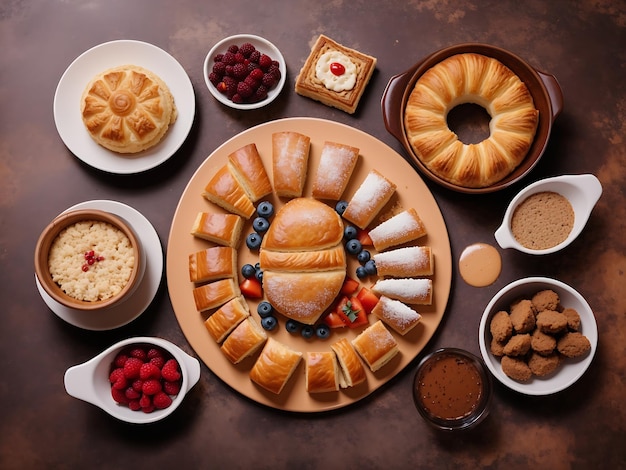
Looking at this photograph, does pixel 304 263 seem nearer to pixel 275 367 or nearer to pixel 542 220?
pixel 275 367

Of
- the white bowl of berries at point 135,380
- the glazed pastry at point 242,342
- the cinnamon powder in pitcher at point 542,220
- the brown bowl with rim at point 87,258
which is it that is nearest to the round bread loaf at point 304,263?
the glazed pastry at point 242,342

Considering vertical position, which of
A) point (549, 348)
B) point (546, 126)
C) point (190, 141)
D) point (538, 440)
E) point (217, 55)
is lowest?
point (538, 440)

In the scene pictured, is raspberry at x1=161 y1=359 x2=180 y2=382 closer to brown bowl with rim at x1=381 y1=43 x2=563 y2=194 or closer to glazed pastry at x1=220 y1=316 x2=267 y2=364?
glazed pastry at x1=220 y1=316 x2=267 y2=364

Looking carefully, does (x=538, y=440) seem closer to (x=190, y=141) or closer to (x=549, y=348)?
(x=549, y=348)

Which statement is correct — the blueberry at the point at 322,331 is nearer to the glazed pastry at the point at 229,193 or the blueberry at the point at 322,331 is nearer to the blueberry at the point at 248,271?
the blueberry at the point at 248,271

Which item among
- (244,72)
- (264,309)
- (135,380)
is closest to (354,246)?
(264,309)

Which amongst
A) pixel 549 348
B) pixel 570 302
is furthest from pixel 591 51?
pixel 549 348
